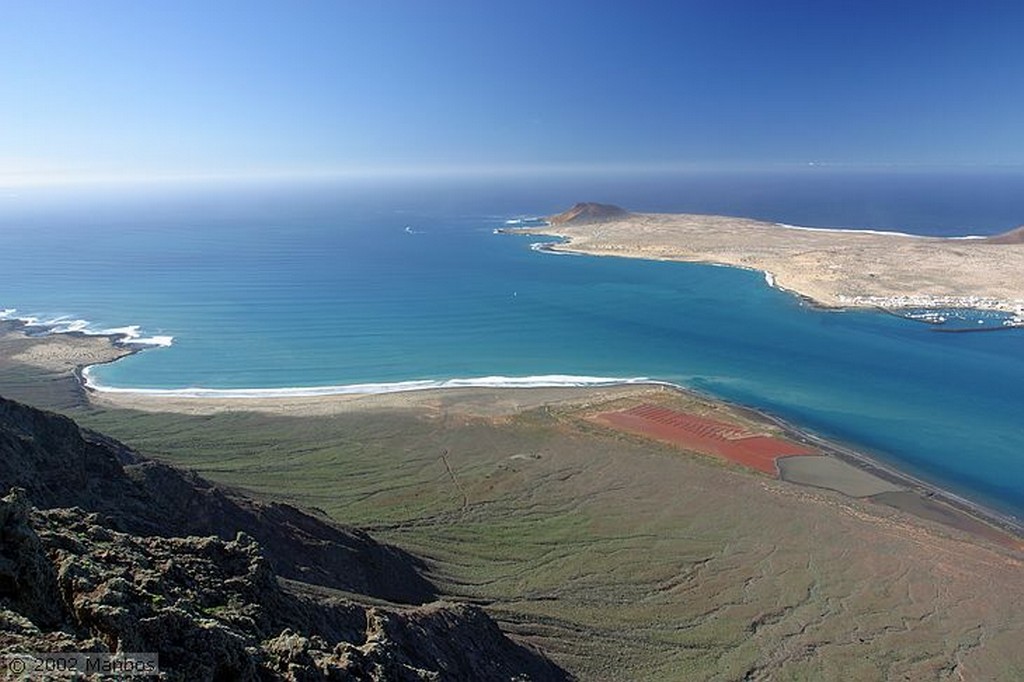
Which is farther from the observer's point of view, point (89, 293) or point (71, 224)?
point (71, 224)

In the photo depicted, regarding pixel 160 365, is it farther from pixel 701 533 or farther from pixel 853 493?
pixel 853 493

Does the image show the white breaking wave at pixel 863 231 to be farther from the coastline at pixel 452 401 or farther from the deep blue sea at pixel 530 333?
the coastline at pixel 452 401

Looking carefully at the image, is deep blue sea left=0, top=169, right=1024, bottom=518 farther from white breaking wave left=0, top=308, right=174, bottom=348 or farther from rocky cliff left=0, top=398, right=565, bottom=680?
rocky cliff left=0, top=398, right=565, bottom=680

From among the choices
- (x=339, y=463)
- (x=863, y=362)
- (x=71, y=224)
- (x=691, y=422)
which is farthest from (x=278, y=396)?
(x=71, y=224)

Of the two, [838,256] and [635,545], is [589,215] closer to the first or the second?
[838,256]

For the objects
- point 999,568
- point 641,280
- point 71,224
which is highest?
point 71,224

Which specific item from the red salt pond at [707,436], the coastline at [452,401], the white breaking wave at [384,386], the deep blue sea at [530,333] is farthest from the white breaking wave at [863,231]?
the red salt pond at [707,436]

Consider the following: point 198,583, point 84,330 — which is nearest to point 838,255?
point 84,330
